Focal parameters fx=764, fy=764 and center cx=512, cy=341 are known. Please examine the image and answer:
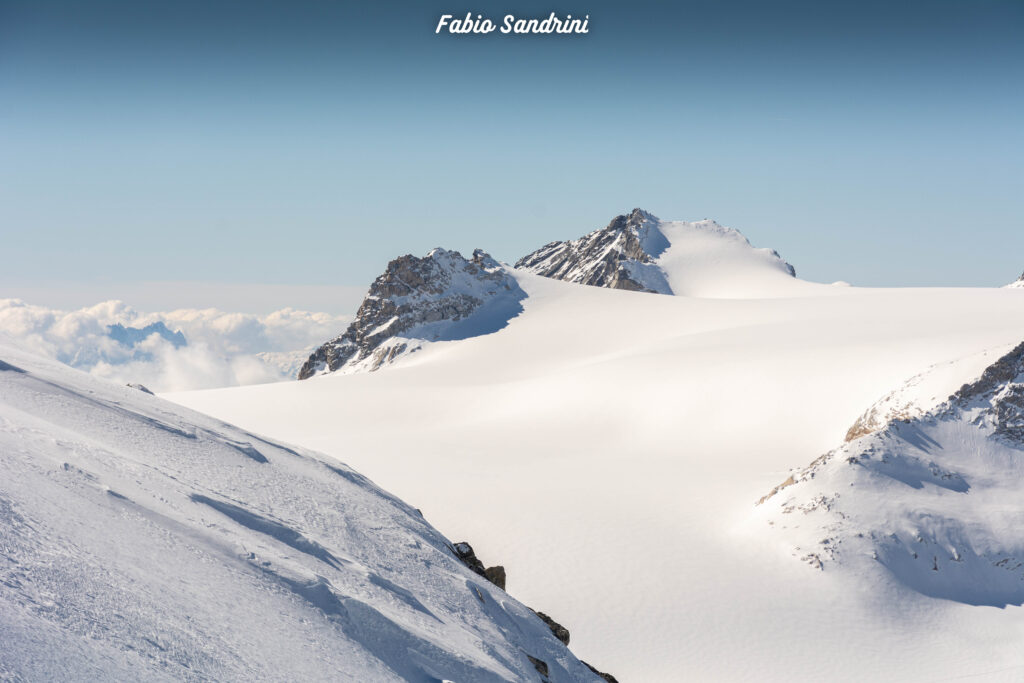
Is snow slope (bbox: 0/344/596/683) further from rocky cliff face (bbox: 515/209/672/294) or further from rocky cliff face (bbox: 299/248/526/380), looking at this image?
rocky cliff face (bbox: 515/209/672/294)

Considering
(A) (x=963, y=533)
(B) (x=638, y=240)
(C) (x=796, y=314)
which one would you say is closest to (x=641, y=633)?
(A) (x=963, y=533)

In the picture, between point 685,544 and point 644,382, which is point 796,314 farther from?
point 685,544

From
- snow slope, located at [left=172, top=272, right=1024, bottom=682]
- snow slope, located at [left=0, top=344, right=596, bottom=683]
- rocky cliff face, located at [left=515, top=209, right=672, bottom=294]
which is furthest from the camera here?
rocky cliff face, located at [left=515, top=209, right=672, bottom=294]

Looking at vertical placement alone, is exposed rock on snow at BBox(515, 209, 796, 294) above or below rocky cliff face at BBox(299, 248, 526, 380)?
above

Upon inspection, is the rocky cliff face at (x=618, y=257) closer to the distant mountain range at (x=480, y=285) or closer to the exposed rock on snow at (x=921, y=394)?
the distant mountain range at (x=480, y=285)

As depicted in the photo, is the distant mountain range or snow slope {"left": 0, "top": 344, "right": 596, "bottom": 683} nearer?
snow slope {"left": 0, "top": 344, "right": 596, "bottom": 683}

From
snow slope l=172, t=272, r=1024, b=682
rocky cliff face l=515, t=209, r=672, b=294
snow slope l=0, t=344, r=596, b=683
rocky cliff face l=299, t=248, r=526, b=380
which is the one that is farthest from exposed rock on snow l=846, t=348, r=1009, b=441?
rocky cliff face l=515, t=209, r=672, b=294
